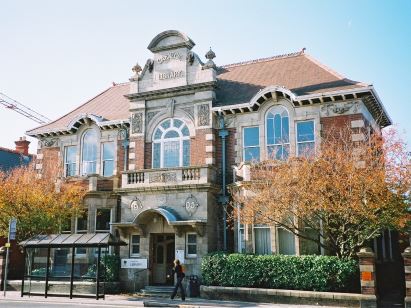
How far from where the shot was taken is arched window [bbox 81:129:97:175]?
2803cm

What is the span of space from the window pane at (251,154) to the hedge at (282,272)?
5.15 meters

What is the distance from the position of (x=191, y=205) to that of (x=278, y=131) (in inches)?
218

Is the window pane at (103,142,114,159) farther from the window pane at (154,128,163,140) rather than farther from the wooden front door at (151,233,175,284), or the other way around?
the wooden front door at (151,233,175,284)

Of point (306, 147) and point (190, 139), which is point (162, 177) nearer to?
point (190, 139)

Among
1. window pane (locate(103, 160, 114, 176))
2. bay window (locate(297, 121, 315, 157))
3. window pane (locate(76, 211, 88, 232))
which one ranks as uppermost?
bay window (locate(297, 121, 315, 157))

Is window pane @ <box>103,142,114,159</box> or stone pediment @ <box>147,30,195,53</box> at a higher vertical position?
stone pediment @ <box>147,30,195,53</box>

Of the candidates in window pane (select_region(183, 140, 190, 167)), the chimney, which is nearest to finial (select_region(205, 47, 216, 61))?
window pane (select_region(183, 140, 190, 167))

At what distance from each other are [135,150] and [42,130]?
7337 millimetres

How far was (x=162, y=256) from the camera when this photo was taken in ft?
79.2

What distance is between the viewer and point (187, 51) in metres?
25.5

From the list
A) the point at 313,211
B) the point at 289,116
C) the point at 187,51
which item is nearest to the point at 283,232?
the point at 313,211

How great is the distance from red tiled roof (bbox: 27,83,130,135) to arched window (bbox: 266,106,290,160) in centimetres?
849

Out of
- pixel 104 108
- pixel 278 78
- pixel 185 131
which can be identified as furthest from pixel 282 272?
pixel 104 108

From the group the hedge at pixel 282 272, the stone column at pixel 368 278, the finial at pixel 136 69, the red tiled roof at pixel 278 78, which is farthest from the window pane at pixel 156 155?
the stone column at pixel 368 278
